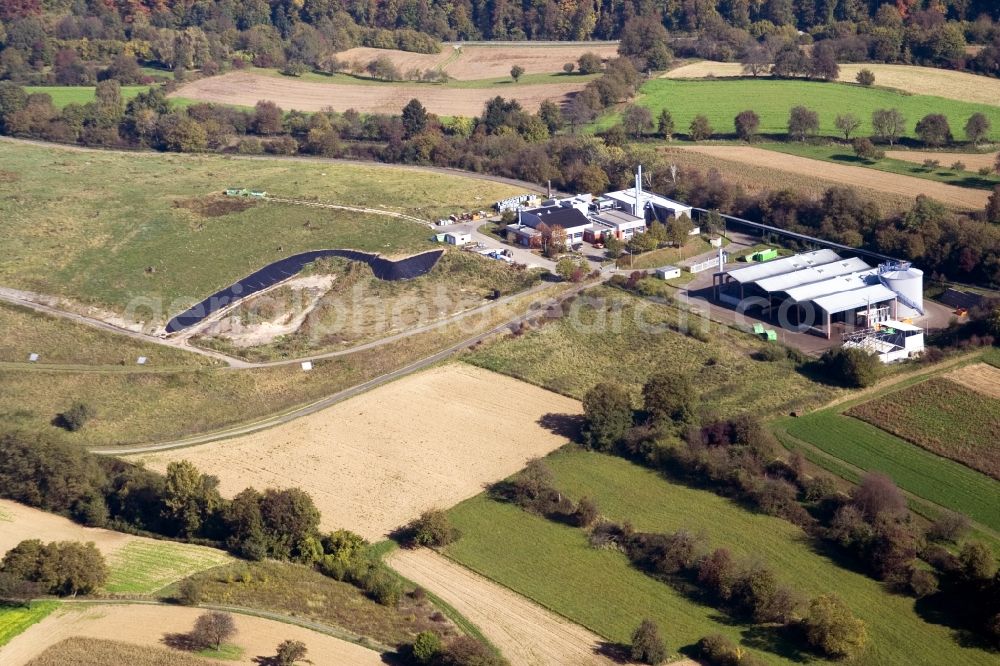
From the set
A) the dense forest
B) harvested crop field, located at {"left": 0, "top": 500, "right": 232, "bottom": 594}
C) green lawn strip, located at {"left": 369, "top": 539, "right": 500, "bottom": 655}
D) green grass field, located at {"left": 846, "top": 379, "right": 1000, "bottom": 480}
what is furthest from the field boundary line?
the dense forest

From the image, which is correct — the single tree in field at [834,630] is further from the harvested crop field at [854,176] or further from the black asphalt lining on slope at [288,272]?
the harvested crop field at [854,176]

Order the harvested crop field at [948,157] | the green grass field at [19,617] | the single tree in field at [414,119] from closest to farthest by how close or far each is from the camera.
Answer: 1. the green grass field at [19,617]
2. the harvested crop field at [948,157]
3. the single tree in field at [414,119]

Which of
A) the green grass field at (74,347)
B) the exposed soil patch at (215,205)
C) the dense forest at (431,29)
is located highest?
the dense forest at (431,29)

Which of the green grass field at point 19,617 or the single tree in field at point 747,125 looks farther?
the single tree in field at point 747,125

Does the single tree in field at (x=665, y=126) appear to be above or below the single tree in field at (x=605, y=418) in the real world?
above

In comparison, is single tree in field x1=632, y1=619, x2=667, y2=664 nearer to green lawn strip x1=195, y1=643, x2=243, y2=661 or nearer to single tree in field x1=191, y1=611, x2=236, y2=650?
green lawn strip x1=195, y1=643, x2=243, y2=661

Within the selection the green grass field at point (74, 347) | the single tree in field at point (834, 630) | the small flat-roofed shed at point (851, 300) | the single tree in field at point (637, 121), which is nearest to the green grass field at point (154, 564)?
the green grass field at point (74, 347)

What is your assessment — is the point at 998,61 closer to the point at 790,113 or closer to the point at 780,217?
the point at 790,113
